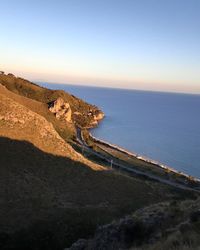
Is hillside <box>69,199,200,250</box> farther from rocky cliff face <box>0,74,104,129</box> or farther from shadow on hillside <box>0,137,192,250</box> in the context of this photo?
rocky cliff face <box>0,74,104,129</box>

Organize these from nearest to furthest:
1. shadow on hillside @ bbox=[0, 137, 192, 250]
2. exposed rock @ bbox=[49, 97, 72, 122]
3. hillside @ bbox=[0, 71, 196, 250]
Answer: shadow on hillside @ bbox=[0, 137, 192, 250], hillside @ bbox=[0, 71, 196, 250], exposed rock @ bbox=[49, 97, 72, 122]

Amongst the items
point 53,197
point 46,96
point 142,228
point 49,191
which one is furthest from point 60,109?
point 142,228

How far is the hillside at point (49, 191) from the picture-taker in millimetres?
41250

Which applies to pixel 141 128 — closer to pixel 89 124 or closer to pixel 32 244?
pixel 89 124

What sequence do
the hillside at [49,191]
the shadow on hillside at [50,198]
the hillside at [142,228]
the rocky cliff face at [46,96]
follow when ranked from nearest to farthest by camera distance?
the hillside at [142,228]
the shadow on hillside at [50,198]
the hillside at [49,191]
the rocky cliff face at [46,96]

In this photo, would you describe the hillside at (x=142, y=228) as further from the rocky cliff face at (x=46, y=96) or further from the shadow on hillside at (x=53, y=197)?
the rocky cliff face at (x=46, y=96)

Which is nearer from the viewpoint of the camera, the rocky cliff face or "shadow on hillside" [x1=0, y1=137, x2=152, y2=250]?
"shadow on hillside" [x1=0, y1=137, x2=152, y2=250]

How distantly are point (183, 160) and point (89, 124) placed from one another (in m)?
69.7

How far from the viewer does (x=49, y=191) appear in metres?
53.8

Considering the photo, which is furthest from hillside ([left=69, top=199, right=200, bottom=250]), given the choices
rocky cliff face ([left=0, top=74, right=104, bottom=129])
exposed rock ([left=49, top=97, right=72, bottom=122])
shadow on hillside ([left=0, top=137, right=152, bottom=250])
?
rocky cliff face ([left=0, top=74, right=104, bottom=129])

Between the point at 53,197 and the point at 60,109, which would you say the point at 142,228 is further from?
the point at 60,109

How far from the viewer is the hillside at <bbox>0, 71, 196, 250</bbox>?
41.2 metres

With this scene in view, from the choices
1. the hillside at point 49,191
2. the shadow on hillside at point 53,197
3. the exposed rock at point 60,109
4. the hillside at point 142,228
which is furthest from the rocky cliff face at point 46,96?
the hillside at point 142,228

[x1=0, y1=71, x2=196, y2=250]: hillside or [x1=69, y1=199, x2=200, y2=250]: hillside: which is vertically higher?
[x1=69, y1=199, x2=200, y2=250]: hillside
